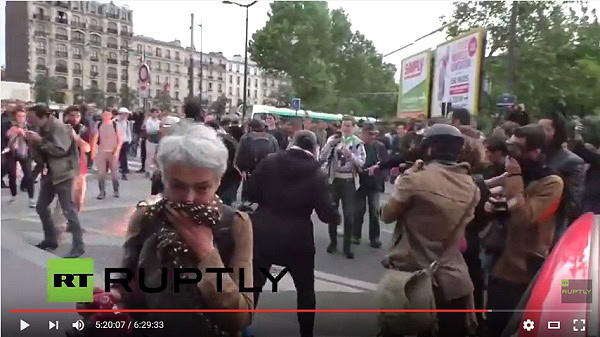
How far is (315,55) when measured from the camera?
2.71m

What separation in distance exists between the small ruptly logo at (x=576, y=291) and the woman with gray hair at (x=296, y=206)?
101cm

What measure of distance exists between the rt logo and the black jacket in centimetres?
75

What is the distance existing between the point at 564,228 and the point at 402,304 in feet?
2.75

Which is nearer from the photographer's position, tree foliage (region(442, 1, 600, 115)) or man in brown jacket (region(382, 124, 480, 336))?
man in brown jacket (region(382, 124, 480, 336))

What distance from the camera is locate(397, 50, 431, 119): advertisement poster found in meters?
2.87

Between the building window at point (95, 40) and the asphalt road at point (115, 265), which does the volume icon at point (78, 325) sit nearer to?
the asphalt road at point (115, 265)

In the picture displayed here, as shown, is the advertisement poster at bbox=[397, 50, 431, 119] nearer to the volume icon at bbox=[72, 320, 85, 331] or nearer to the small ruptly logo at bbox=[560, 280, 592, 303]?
the small ruptly logo at bbox=[560, 280, 592, 303]

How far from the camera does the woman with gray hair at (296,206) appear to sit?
113 inches

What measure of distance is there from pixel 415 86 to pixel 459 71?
0.72 feet

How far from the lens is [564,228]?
293 centimetres

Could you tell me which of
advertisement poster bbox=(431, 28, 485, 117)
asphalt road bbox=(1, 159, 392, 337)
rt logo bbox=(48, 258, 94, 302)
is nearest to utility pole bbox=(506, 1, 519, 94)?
advertisement poster bbox=(431, 28, 485, 117)

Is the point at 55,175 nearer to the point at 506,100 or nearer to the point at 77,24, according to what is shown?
the point at 77,24

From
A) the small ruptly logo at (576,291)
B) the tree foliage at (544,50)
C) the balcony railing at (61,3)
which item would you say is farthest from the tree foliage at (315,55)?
the small ruptly logo at (576,291)

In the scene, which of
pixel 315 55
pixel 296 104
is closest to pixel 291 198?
pixel 296 104
